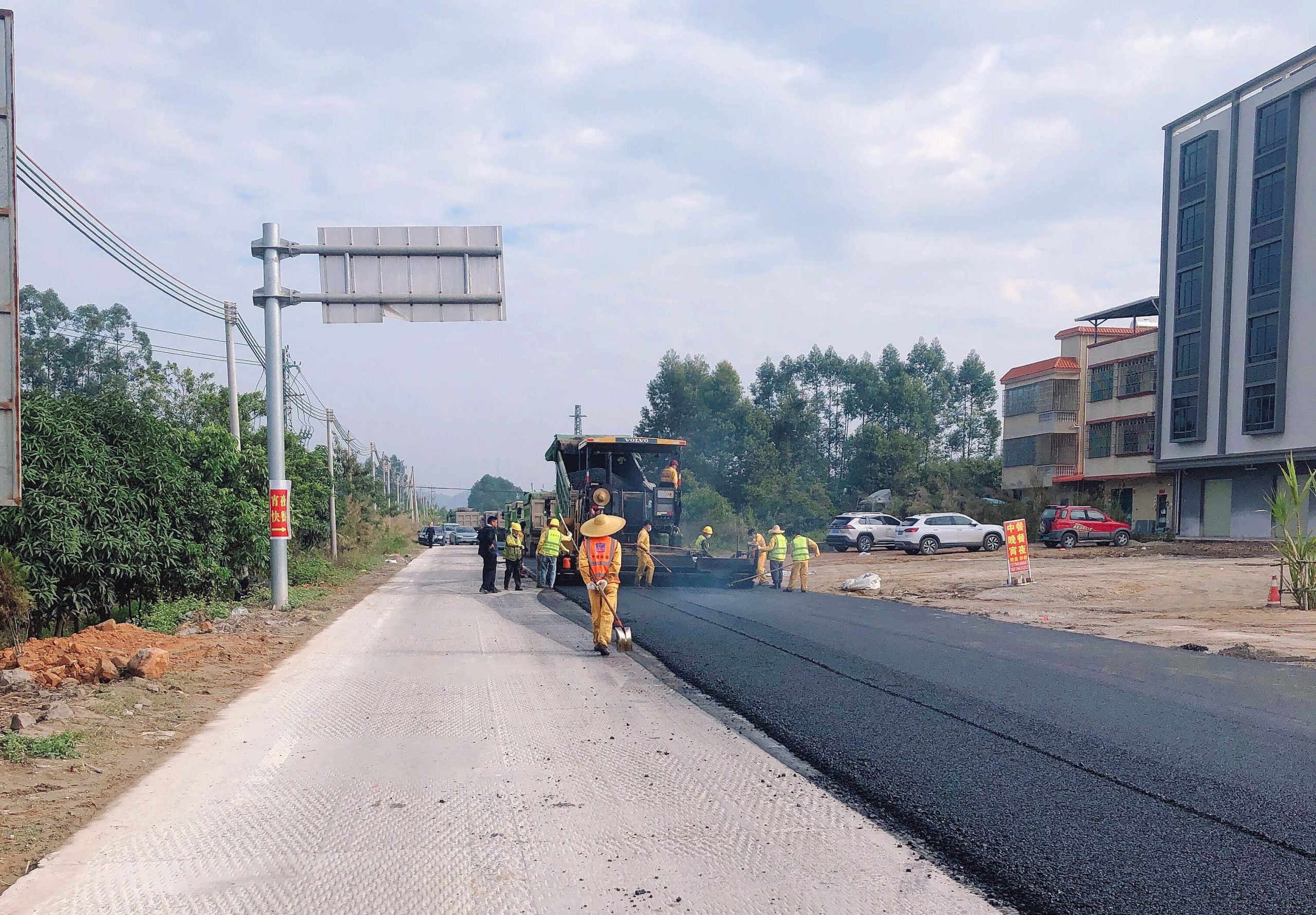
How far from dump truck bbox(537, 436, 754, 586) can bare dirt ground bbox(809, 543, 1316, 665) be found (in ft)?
12.3

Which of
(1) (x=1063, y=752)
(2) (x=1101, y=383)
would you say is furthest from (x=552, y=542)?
(2) (x=1101, y=383)

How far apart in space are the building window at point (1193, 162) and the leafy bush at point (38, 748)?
1572 inches

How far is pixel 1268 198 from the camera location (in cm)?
3319

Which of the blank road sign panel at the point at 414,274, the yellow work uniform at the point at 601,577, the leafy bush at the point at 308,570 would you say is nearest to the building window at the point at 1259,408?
the blank road sign panel at the point at 414,274

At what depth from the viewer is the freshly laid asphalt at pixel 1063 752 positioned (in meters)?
4.01

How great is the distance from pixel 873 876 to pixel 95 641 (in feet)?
32.8

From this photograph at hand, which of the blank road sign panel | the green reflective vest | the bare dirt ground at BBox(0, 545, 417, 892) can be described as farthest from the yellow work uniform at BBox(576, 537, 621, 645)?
the green reflective vest

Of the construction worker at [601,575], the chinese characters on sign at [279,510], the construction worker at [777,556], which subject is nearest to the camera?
the construction worker at [601,575]

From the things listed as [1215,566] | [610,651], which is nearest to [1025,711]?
[610,651]

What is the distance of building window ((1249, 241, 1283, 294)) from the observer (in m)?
32.7

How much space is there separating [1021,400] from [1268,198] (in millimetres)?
17695

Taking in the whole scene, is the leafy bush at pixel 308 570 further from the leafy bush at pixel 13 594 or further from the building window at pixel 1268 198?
the building window at pixel 1268 198

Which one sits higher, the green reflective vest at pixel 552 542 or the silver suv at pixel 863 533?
the green reflective vest at pixel 552 542

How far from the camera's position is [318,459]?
93.9 ft
